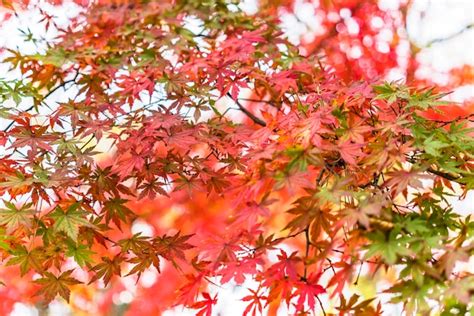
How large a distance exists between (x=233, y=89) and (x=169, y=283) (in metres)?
2.05

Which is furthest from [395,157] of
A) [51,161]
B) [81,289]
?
[81,289]

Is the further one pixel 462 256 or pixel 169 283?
pixel 169 283

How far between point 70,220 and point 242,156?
0.67 meters

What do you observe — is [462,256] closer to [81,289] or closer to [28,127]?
[28,127]

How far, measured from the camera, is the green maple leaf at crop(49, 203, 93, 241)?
1.82m

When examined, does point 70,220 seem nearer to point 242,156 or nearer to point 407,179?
point 242,156

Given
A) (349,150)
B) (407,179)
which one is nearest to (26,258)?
(349,150)

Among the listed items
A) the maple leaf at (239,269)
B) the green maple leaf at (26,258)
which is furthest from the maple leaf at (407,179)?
the green maple leaf at (26,258)

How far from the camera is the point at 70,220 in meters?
1.84

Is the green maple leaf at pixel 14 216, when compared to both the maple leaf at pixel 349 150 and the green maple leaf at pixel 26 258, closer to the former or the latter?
the green maple leaf at pixel 26 258

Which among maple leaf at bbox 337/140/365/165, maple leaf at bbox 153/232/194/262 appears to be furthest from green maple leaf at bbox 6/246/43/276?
maple leaf at bbox 337/140/365/165

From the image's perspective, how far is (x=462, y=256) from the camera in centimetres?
132

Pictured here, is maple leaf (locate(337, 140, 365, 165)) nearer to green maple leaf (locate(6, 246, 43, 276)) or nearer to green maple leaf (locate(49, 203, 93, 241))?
green maple leaf (locate(49, 203, 93, 241))

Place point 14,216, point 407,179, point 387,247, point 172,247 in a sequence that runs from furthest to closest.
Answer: point 172,247 < point 14,216 < point 407,179 < point 387,247
